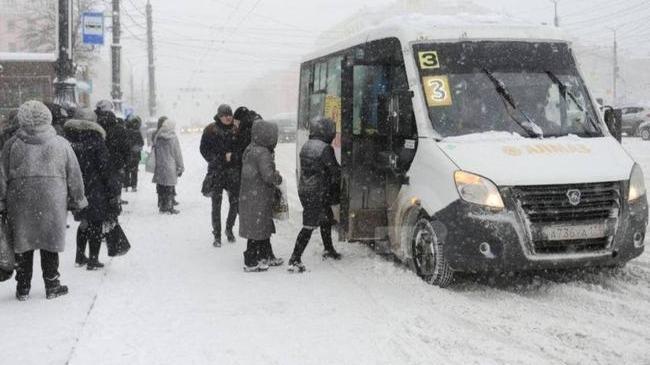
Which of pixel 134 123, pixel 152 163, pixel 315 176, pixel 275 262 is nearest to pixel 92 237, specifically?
pixel 275 262

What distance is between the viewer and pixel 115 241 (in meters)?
7.34

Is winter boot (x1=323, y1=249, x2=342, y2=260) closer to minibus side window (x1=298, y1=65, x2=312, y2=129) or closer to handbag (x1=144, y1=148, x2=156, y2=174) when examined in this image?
minibus side window (x1=298, y1=65, x2=312, y2=129)

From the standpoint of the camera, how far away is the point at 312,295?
21.0 ft

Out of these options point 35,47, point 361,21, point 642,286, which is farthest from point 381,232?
point 361,21

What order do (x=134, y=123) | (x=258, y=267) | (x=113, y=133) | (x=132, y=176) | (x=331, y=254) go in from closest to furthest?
(x=258, y=267) → (x=331, y=254) → (x=113, y=133) → (x=134, y=123) → (x=132, y=176)

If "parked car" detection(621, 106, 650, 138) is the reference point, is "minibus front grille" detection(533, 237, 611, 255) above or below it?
below

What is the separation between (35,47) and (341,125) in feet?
163

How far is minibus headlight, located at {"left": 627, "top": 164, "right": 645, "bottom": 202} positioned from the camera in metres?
6.32

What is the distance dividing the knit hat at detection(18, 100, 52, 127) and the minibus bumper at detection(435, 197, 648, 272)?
12.0ft

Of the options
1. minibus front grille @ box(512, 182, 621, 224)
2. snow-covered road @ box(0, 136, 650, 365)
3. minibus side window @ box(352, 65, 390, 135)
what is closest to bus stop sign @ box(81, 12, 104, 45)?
snow-covered road @ box(0, 136, 650, 365)

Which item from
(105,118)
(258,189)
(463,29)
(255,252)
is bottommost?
(255,252)

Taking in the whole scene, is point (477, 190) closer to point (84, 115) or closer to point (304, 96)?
point (84, 115)

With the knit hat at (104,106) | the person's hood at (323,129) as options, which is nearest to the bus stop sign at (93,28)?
the knit hat at (104,106)

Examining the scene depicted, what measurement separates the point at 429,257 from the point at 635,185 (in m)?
1.99
